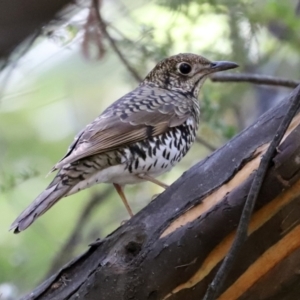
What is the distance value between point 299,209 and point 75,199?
132 inches

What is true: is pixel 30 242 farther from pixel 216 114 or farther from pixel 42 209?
pixel 42 209

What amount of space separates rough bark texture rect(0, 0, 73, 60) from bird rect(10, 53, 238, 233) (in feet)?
3.78

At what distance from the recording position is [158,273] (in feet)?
5.25

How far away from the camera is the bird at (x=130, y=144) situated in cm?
207

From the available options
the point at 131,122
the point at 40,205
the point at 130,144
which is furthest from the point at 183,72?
the point at 40,205

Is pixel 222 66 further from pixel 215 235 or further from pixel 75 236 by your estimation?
pixel 75 236

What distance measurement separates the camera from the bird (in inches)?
81.4

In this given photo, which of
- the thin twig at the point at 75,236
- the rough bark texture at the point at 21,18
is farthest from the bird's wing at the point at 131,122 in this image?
the rough bark texture at the point at 21,18

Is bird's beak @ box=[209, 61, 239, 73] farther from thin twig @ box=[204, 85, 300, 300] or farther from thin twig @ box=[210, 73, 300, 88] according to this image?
thin twig @ box=[204, 85, 300, 300]

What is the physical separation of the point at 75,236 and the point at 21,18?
268 cm

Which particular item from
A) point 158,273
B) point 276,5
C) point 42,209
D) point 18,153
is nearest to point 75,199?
point 18,153

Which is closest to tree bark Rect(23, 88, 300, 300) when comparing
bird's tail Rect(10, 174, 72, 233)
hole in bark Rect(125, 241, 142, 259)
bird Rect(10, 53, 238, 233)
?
hole in bark Rect(125, 241, 142, 259)

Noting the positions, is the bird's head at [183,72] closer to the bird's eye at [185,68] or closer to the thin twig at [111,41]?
the bird's eye at [185,68]

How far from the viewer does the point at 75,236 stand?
3.37 m
